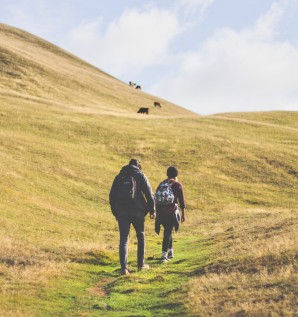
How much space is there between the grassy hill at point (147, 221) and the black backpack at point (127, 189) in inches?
89.5

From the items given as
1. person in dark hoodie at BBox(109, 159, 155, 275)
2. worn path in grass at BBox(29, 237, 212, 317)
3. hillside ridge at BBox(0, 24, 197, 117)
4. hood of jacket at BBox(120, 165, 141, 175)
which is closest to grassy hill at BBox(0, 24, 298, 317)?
worn path in grass at BBox(29, 237, 212, 317)

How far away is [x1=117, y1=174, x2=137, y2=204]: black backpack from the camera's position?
590 inches

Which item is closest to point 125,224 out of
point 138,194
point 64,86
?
point 138,194

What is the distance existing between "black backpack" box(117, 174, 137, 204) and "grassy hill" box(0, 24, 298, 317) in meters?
2.27

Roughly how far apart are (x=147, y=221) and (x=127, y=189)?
61.5 feet

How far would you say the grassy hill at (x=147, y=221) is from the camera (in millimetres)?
11781

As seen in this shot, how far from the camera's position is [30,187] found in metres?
35.4

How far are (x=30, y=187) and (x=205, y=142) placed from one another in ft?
104

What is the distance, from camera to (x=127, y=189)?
15.0 m

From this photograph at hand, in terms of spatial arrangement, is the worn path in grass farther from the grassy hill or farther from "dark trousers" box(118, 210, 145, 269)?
"dark trousers" box(118, 210, 145, 269)

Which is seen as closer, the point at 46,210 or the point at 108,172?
the point at 46,210

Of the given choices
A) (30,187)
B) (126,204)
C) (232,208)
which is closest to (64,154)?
(30,187)

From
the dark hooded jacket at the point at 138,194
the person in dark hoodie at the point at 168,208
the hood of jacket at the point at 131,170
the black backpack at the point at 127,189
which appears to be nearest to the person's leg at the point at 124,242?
the dark hooded jacket at the point at 138,194

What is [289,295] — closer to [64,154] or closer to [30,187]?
[30,187]
